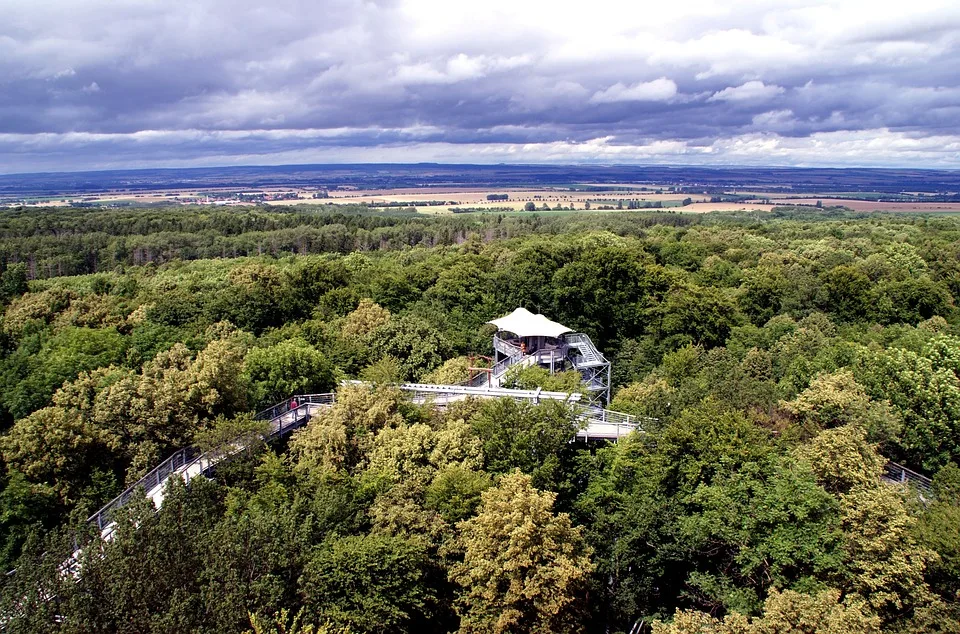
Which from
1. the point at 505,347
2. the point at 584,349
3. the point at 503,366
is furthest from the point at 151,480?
the point at 584,349

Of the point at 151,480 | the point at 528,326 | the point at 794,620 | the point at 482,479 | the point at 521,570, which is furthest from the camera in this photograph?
the point at 528,326

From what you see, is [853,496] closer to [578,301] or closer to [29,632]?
[29,632]

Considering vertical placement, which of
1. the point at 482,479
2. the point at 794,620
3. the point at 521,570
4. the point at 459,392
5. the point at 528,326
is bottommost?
the point at 521,570

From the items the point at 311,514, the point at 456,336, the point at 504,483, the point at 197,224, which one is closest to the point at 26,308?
the point at 456,336

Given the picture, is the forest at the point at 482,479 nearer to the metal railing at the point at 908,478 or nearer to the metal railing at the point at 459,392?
the metal railing at the point at 908,478

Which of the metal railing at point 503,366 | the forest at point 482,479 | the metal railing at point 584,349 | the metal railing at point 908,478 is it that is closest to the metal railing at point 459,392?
the forest at point 482,479

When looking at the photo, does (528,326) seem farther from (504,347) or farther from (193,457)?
(193,457)
